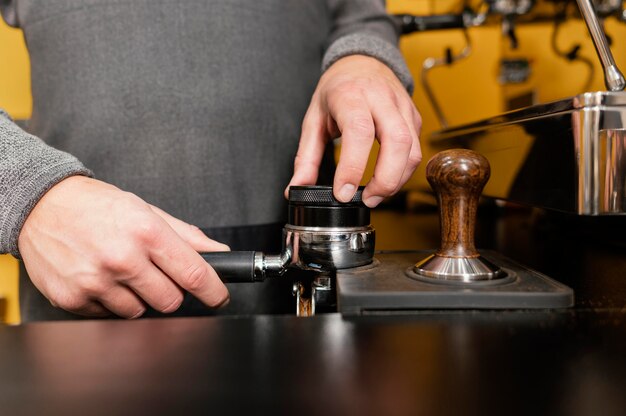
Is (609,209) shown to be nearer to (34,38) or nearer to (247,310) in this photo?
(247,310)

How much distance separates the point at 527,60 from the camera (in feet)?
4.96

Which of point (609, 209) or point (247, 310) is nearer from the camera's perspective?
point (609, 209)

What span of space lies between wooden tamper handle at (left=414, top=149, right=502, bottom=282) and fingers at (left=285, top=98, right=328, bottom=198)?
0.52 ft

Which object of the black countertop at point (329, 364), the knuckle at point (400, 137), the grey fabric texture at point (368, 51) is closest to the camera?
the black countertop at point (329, 364)

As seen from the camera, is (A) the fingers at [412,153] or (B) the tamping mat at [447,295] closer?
(B) the tamping mat at [447,295]

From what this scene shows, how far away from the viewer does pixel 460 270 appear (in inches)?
14.9

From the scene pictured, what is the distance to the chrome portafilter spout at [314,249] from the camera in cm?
40

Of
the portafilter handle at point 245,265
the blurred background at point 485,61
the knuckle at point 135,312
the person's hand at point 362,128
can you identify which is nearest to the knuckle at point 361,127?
the person's hand at point 362,128

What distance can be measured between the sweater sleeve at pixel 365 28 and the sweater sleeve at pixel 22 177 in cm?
35

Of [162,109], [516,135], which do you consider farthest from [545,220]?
[162,109]

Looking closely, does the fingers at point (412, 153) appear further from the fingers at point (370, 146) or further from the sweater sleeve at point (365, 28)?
the sweater sleeve at point (365, 28)

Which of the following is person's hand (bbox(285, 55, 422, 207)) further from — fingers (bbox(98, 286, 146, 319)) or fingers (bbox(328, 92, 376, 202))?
fingers (bbox(98, 286, 146, 319))

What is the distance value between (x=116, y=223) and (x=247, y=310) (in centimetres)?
32

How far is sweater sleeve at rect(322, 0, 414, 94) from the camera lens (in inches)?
25.4
